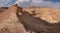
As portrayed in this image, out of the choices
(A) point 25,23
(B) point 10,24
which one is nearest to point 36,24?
(A) point 25,23

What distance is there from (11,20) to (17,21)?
48mm

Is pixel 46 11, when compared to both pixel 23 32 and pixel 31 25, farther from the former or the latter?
pixel 23 32

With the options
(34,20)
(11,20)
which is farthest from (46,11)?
(11,20)

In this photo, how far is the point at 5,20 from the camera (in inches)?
46.0

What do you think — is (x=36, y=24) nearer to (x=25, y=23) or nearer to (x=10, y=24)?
(x=25, y=23)

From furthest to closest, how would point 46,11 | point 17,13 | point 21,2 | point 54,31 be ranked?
point 21,2, point 46,11, point 17,13, point 54,31

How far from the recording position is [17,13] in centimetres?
122

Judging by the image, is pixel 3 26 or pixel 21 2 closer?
pixel 3 26

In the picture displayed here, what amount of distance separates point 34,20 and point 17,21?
135 mm

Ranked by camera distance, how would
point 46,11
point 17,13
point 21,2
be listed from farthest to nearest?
point 21,2 < point 46,11 < point 17,13

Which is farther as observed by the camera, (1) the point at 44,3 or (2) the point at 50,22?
(1) the point at 44,3

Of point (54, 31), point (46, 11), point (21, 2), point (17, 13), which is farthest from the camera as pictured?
point (21, 2)

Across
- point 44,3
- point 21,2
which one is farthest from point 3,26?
point 44,3

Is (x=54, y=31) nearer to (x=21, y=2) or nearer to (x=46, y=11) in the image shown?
(x=46, y=11)
